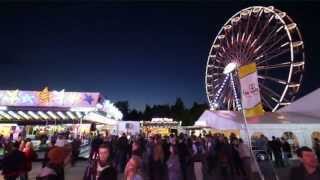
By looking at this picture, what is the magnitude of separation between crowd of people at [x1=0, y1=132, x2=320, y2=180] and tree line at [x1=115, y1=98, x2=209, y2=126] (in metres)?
55.4

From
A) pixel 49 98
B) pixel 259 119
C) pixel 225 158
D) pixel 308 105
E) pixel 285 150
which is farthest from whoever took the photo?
pixel 308 105

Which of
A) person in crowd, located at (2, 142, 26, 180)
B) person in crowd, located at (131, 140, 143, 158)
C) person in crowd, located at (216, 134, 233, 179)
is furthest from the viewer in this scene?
person in crowd, located at (216, 134, 233, 179)

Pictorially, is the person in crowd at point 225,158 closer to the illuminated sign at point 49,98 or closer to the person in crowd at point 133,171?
the person in crowd at point 133,171

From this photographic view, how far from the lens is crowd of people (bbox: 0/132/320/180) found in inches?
170

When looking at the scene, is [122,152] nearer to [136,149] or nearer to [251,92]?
[136,149]

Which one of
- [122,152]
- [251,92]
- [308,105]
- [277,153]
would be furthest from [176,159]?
[308,105]

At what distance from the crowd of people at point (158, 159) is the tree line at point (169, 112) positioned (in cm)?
5542

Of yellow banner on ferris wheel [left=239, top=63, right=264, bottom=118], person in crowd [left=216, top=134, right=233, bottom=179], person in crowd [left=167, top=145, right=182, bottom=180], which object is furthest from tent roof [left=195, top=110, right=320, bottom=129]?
yellow banner on ferris wheel [left=239, top=63, right=264, bottom=118]

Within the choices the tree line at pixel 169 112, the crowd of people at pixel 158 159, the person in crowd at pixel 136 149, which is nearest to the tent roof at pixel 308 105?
the crowd of people at pixel 158 159

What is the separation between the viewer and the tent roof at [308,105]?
24.3 m

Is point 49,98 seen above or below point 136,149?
above

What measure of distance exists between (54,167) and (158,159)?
145 inches

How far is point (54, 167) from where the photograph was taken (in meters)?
5.15

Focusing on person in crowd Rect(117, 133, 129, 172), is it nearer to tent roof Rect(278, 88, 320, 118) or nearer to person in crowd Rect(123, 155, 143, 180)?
person in crowd Rect(123, 155, 143, 180)
